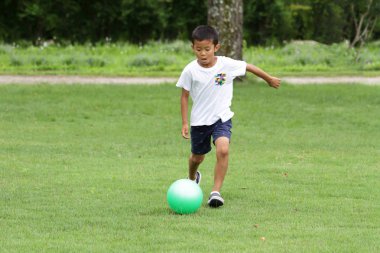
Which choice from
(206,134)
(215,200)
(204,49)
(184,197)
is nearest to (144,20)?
(206,134)

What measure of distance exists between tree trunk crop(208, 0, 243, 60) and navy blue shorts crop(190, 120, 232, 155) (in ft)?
36.9

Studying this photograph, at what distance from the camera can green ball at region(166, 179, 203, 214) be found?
8039 millimetres

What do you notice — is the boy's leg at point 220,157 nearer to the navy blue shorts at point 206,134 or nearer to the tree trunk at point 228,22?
the navy blue shorts at point 206,134

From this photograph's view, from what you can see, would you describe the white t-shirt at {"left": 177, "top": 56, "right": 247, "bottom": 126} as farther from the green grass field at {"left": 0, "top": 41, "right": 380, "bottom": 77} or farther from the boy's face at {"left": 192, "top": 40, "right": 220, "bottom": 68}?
the green grass field at {"left": 0, "top": 41, "right": 380, "bottom": 77}

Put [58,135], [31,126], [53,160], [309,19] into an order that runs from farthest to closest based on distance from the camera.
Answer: [309,19] → [31,126] → [58,135] → [53,160]

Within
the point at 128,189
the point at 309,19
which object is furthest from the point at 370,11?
the point at 128,189

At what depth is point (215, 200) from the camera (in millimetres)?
8523

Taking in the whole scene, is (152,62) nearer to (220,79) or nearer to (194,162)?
(194,162)

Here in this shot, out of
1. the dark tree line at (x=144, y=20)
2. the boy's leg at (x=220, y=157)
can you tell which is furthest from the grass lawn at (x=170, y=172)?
the dark tree line at (x=144, y=20)

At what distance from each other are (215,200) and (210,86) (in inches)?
44.8

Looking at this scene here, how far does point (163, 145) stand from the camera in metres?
13.9

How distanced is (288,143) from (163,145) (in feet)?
6.52

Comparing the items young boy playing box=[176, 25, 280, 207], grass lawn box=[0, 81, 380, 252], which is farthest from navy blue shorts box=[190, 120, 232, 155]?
grass lawn box=[0, 81, 380, 252]

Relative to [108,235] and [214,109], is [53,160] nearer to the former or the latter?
[214,109]
